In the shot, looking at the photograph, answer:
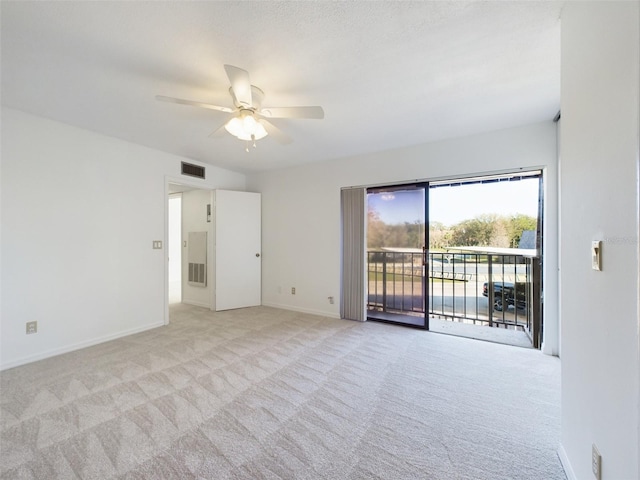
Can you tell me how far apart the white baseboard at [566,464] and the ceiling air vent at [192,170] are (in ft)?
15.3

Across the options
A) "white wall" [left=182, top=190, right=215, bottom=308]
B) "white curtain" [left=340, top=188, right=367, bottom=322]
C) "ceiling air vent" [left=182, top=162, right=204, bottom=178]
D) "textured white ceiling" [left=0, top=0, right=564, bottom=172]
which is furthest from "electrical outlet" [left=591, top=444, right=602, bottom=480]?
"ceiling air vent" [left=182, top=162, right=204, bottom=178]

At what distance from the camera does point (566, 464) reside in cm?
126

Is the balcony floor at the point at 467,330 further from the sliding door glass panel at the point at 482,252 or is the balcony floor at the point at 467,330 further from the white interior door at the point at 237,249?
the white interior door at the point at 237,249

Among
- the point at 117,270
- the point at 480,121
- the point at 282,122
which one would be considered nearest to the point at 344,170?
the point at 282,122

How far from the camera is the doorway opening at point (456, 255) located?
3.31m

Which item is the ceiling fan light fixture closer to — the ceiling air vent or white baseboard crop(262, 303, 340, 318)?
the ceiling air vent

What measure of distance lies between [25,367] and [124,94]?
2.66m

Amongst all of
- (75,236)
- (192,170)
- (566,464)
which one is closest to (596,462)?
(566,464)

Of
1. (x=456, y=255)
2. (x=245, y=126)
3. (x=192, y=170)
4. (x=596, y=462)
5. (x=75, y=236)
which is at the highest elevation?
(x=192, y=170)

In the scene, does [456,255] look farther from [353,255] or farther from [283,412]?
[283,412]

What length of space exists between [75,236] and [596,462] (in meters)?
4.24

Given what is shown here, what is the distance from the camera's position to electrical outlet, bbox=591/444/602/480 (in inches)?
37.0

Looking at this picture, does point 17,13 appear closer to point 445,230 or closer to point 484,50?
point 484,50

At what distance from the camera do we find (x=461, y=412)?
1729mm
